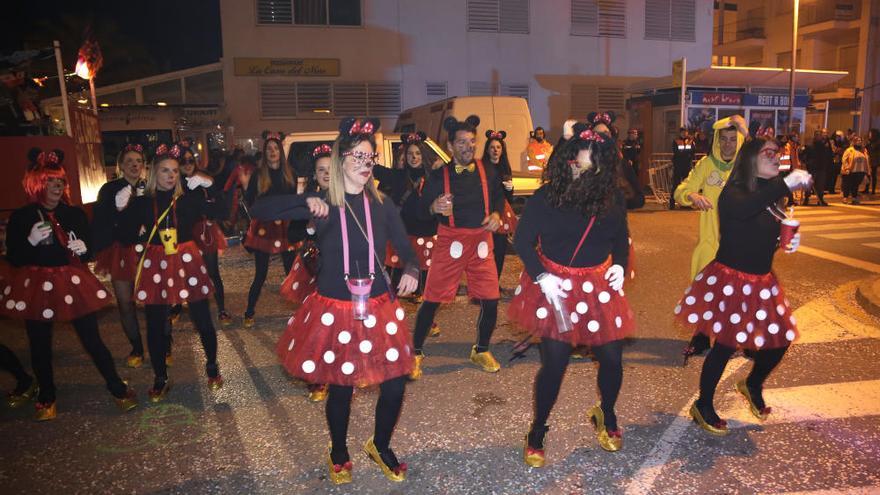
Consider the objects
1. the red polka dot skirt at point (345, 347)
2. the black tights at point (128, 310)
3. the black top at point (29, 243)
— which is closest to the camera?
the red polka dot skirt at point (345, 347)

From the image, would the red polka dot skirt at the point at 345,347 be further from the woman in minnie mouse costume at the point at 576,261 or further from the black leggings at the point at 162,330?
the black leggings at the point at 162,330

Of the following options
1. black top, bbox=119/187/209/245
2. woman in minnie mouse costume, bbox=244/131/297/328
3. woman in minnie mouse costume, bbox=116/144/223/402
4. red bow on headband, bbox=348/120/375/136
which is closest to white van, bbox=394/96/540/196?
woman in minnie mouse costume, bbox=244/131/297/328

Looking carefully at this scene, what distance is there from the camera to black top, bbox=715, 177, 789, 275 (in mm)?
3783

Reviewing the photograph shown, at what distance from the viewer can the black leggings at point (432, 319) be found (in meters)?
5.18

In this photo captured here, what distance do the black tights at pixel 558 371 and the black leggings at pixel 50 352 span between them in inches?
121

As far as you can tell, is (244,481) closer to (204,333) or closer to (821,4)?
(204,333)

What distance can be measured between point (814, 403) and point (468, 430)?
251 centimetres

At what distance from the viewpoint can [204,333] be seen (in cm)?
480

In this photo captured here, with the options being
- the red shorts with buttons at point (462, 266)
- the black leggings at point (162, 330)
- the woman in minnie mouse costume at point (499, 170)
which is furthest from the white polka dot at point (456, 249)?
the black leggings at point (162, 330)

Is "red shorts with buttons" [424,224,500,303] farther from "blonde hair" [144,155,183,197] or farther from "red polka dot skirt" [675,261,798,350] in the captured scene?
"blonde hair" [144,155,183,197]

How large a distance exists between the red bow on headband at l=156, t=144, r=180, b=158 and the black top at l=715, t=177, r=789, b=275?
391 cm

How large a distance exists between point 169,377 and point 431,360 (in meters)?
2.23

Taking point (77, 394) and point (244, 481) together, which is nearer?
point (244, 481)

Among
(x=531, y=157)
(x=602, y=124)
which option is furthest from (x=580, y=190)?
(x=531, y=157)
